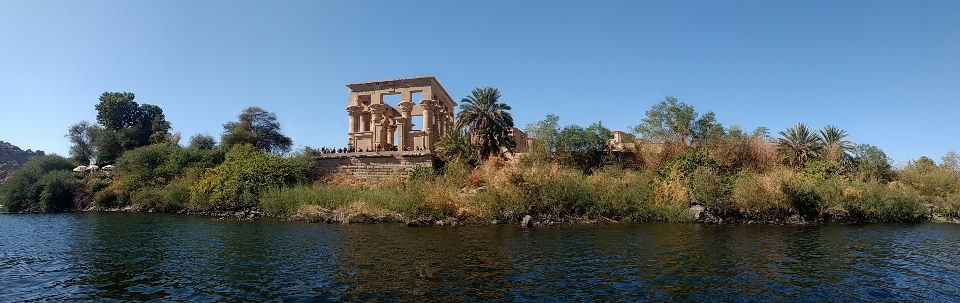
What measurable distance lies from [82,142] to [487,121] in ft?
177

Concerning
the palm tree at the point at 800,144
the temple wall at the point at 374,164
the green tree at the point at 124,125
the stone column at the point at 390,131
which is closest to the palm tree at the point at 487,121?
the temple wall at the point at 374,164

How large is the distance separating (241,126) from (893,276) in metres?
56.1

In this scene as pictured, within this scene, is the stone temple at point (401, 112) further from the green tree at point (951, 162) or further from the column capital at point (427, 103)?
the green tree at point (951, 162)

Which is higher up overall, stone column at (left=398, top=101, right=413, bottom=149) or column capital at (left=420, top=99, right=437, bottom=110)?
column capital at (left=420, top=99, right=437, bottom=110)

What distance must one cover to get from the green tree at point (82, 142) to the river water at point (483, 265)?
4306 cm

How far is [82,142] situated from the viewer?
191ft

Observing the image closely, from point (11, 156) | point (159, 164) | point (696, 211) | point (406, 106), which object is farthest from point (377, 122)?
point (11, 156)

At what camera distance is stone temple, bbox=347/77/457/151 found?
135ft

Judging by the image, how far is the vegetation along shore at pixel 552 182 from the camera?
86.4 feet

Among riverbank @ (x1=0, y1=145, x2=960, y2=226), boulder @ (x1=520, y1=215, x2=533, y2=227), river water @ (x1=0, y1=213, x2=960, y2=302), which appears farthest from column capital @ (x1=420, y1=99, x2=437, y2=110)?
river water @ (x1=0, y1=213, x2=960, y2=302)

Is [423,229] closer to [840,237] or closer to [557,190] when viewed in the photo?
[557,190]

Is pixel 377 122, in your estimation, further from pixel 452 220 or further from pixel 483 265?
pixel 483 265

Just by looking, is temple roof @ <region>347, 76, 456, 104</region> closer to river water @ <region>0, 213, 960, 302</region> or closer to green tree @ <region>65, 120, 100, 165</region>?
river water @ <region>0, 213, 960, 302</region>

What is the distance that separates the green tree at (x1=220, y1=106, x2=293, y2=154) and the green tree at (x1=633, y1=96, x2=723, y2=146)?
132 feet
